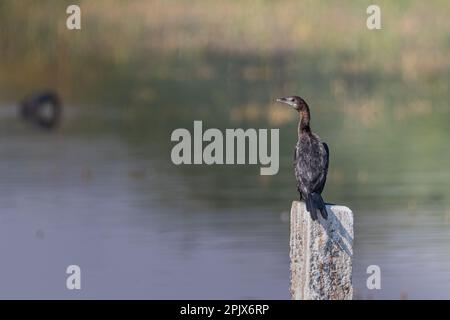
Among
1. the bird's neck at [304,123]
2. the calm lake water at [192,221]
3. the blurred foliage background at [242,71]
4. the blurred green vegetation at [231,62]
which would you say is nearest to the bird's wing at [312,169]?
the bird's neck at [304,123]

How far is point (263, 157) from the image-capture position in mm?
25516

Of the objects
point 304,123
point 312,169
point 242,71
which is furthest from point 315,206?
point 242,71

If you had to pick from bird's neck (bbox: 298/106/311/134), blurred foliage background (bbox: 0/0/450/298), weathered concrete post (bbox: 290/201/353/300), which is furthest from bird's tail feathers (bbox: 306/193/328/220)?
blurred foliage background (bbox: 0/0/450/298)

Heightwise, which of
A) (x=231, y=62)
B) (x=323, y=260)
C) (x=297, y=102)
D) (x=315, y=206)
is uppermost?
(x=231, y=62)

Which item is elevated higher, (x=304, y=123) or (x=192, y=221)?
(x=304, y=123)

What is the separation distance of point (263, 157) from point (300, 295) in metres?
14.2

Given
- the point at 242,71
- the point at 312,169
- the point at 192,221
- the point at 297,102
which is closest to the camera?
the point at 312,169

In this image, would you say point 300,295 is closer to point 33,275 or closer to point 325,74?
point 33,275

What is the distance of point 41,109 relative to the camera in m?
34.3

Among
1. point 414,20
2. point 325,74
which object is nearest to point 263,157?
point 325,74

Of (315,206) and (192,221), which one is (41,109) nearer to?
(192,221)

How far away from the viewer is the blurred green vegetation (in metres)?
31.6

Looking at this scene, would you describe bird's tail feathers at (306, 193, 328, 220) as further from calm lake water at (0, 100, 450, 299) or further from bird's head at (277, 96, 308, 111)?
calm lake water at (0, 100, 450, 299)

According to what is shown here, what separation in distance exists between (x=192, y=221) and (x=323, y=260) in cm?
781
